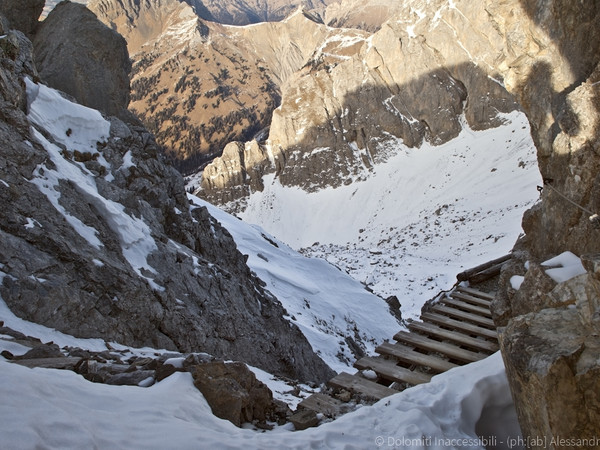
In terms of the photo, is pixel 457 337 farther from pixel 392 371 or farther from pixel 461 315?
pixel 392 371

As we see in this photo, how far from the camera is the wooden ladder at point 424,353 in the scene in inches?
161

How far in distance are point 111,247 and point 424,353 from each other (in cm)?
551

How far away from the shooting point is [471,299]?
6.38 meters

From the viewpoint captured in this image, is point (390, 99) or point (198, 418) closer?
point (198, 418)

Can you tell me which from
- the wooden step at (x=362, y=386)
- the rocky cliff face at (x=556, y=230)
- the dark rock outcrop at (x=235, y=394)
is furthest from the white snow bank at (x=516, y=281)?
the dark rock outcrop at (x=235, y=394)

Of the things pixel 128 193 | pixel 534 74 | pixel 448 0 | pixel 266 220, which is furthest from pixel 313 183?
pixel 534 74

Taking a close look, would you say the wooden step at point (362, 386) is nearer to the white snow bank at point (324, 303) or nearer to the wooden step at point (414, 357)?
the wooden step at point (414, 357)

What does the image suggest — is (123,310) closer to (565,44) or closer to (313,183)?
(565,44)

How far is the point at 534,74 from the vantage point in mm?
5637

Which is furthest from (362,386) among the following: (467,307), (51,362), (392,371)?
(51,362)

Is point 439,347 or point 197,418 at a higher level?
point 439,347

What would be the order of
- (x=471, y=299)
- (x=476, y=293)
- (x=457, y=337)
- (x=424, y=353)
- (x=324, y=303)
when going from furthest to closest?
(x=324, y=303) → (x=476, y=293) → (x=471, y=299) → (x=457, y=337) → (x=424, y=353)

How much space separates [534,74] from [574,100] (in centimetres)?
143

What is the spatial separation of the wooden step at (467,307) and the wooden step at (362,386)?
2468mm
